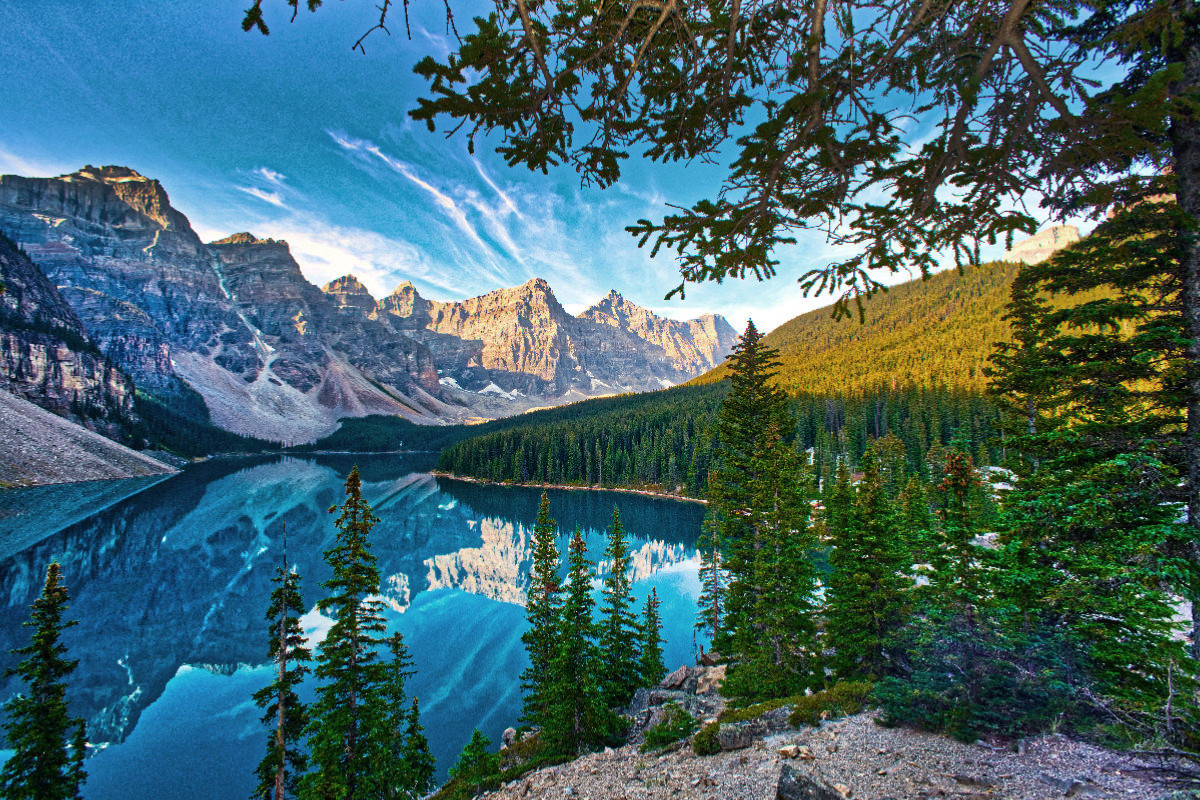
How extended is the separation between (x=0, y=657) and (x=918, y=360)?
126m

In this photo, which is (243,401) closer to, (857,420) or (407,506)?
(407,506)

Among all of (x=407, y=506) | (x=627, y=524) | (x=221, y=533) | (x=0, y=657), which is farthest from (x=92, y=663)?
(x=407, y=506)

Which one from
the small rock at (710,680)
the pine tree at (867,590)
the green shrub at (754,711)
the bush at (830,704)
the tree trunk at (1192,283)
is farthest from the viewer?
the small rock at (710,680)

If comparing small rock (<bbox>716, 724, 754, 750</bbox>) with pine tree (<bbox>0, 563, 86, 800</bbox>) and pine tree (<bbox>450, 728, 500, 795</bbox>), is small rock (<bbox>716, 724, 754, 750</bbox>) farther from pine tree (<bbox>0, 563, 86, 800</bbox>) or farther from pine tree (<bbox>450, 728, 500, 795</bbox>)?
pine tree (<bbox>0, 563, 86, 800</bbox>)

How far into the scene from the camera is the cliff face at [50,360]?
95.9 m

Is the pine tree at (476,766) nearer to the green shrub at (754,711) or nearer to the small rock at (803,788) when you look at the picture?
the green shrub at (754,711)

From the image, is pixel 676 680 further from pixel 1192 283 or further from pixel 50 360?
pixel 50 360

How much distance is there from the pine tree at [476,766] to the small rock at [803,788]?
8.96 metres

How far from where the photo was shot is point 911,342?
110 meters

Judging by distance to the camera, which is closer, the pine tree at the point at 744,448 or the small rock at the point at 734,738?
the small rock at the point at 734,738

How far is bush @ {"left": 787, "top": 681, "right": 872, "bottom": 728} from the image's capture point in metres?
9.54

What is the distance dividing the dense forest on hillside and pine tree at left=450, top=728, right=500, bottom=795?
52.5m

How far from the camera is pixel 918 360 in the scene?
315 feet

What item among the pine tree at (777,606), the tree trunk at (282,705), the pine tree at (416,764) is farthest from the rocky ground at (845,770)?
the tree trunk at (282,705)
